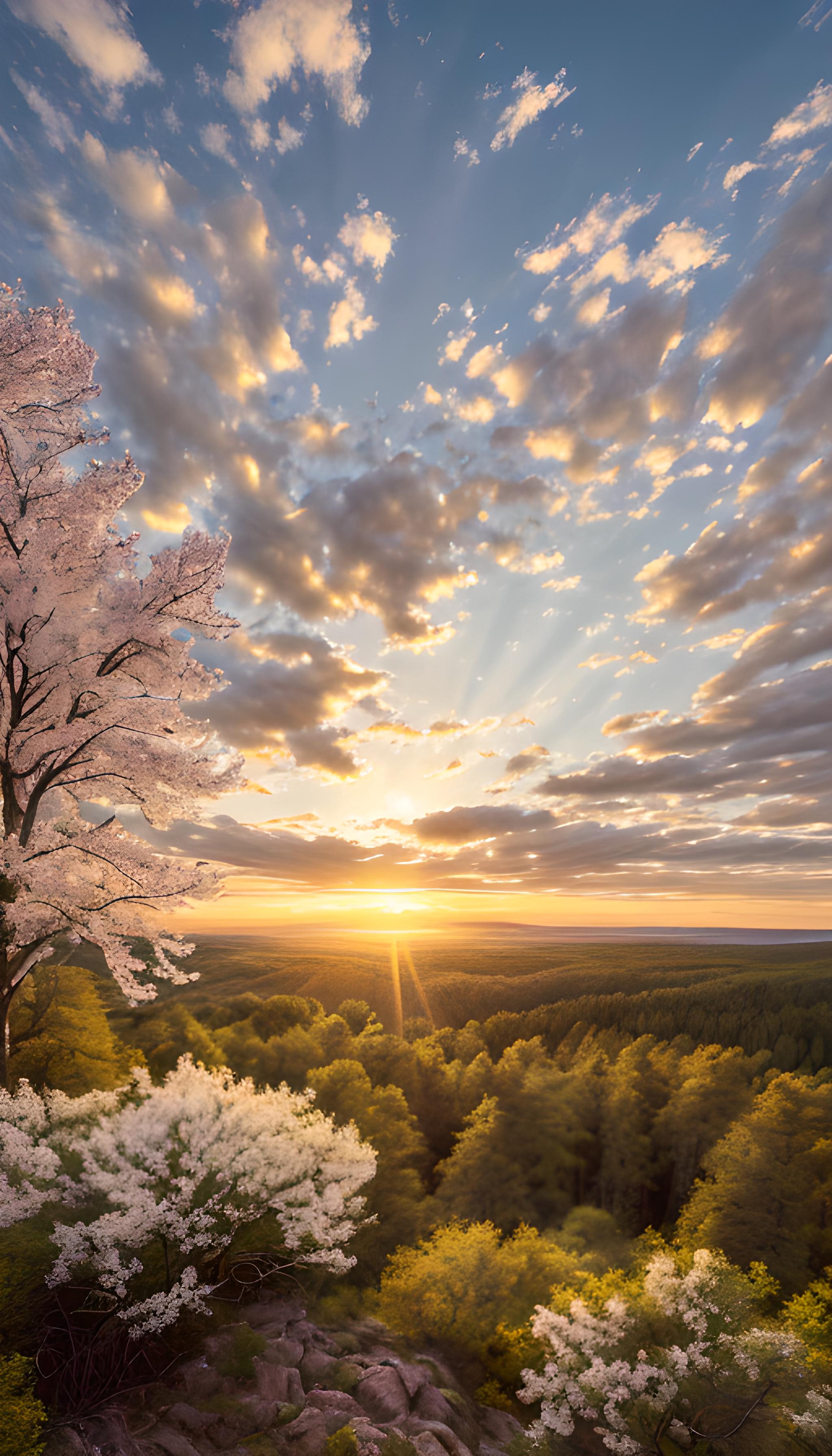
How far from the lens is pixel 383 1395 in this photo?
14766 millimetres

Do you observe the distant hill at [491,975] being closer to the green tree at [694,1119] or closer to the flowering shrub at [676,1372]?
the green tree at [694,1119]

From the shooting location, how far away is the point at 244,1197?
49.0 feet

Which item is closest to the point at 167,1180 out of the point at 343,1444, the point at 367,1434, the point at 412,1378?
the point at 343,1444

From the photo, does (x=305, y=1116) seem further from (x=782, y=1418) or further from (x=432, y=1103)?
(x=432, y=1103)

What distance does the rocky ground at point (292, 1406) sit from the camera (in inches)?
419

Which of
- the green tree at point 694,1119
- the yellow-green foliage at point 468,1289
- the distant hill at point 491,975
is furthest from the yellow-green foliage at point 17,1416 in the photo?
the distant hill at point 491,975

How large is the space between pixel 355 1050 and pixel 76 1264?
102 ft

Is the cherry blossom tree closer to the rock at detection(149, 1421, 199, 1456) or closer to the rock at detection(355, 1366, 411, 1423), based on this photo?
the rock at detection(149, 1421, 199, 1456)

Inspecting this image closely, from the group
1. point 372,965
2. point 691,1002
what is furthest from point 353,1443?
point 372,965

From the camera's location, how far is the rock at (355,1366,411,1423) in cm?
1429

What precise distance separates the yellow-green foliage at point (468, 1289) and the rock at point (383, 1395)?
5.59 m

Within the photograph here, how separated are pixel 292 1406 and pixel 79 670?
766 inches

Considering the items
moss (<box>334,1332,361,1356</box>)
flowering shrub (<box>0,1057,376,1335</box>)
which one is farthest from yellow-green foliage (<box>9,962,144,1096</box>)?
moss (<box>334,1332,361,1356</box>)

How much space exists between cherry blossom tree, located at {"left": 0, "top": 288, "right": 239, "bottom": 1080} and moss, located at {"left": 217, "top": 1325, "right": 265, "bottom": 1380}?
9845mm
